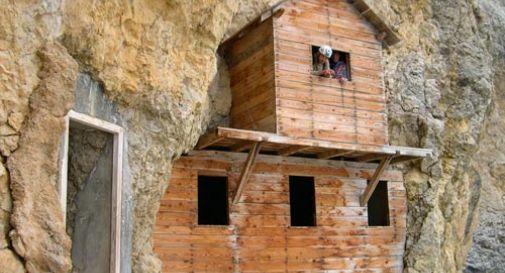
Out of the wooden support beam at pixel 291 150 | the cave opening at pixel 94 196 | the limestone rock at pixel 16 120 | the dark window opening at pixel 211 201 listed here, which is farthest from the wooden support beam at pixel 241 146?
the limestone rock at pixel 16 120

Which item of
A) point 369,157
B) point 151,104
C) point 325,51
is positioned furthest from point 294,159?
point 151,104

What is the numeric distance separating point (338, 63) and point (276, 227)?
401 centimetres

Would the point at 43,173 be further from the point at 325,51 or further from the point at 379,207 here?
the point at 379,207

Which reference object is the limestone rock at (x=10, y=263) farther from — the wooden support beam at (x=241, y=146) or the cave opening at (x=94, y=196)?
the wooden support beam at (x=241, y=146)

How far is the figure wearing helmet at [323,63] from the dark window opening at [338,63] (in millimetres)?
48

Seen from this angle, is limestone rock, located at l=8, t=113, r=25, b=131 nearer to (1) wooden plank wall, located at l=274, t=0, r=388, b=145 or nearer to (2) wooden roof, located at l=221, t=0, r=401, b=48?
(1) wooden plank wall, located at l=274, t=0, r=388, b=145

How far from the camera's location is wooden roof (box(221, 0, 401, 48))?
1479cm

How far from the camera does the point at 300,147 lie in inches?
566

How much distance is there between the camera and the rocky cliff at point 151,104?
7.19 meters

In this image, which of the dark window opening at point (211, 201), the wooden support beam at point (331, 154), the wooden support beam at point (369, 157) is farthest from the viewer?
the dark window opening at point (211, 201)

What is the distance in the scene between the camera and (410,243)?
56.5 feet

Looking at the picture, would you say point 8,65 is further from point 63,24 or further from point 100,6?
point 100,6

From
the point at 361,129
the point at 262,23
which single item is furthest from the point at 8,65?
the point at 361,129

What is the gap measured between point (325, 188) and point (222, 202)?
11.9 ft
